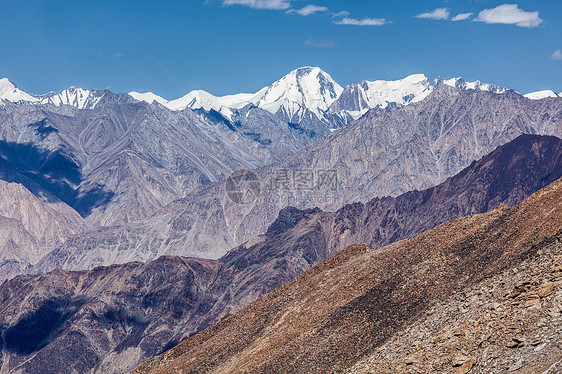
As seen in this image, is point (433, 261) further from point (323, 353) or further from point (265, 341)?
point (265, 341)

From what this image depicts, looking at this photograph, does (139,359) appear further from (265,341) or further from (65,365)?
(265,341)

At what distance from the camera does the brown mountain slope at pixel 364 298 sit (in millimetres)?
44000

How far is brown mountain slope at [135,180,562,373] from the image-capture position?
44.0 metres

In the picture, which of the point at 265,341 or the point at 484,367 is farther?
the point at 265,341

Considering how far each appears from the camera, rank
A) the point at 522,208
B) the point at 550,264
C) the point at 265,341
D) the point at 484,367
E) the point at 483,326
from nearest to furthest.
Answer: the point at 484,367 < the point at 483,326 < the point at 550,264 < the point at 522,208 < the point at 265,341

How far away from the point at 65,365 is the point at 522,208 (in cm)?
15665

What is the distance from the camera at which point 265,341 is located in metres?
52.8

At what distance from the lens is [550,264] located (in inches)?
1359

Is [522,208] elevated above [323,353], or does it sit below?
above

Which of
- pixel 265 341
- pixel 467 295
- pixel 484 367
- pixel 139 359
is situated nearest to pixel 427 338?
pixel 467 295

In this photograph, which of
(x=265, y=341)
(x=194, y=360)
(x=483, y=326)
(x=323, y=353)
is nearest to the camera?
(x=483, y=326)

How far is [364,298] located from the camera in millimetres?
50094

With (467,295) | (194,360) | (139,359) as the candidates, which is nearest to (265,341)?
(194,360)

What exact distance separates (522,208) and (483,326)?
18737 millimetres
